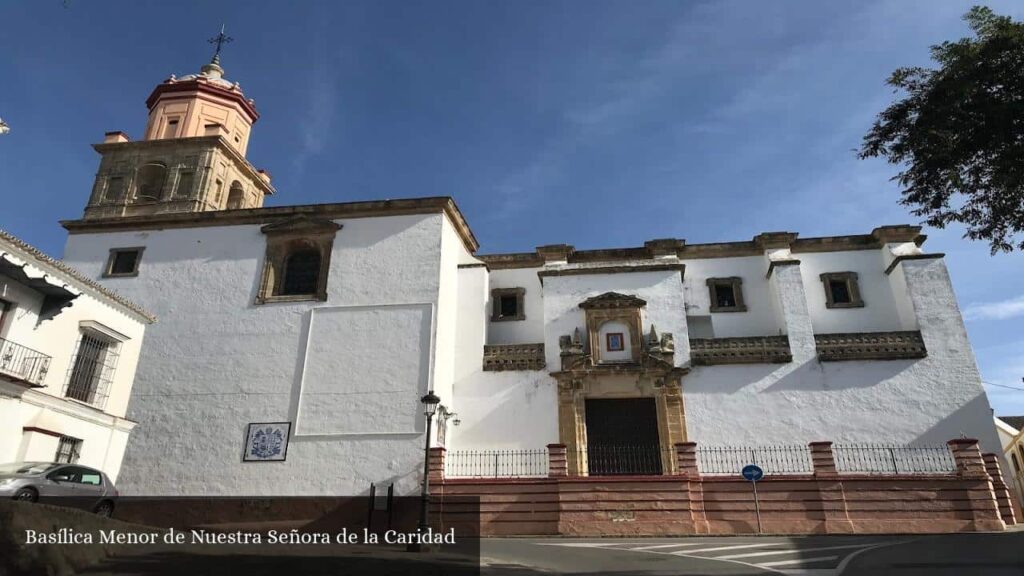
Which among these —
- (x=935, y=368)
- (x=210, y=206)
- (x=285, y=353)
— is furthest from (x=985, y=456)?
(x=210, y=206)

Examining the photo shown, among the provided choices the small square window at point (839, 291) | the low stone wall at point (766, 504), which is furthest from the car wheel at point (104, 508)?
the small square window at point (839, 291)

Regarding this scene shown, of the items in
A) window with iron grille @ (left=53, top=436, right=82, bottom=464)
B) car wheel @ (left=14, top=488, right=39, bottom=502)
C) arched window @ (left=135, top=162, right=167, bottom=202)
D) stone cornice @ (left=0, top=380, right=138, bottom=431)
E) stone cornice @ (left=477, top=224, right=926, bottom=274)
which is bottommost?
car wheel @ (left=14, top=488, right=39, bottom=502)

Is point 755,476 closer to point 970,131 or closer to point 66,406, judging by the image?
point 970,131

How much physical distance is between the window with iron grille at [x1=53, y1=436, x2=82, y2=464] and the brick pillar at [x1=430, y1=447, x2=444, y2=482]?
7445 millimetres

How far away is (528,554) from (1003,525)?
11.1 metres

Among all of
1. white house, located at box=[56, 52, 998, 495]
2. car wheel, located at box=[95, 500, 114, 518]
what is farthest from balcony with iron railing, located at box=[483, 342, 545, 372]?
car wheel, located at box=[95, 500, 114, 518]

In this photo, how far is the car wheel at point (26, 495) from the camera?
936cm

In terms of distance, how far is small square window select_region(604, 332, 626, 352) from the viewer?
19469 mm

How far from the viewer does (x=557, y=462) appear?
15586mm

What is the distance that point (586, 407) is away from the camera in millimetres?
18766

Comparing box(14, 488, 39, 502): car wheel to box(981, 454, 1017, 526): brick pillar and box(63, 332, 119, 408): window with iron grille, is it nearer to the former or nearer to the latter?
box(63, 332, 119, 408): window with iron grille

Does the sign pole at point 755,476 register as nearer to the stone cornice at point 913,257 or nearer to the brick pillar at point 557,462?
the brick pillar at point 557,462

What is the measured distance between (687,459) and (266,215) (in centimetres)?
1446

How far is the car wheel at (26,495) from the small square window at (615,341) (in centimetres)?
1395
